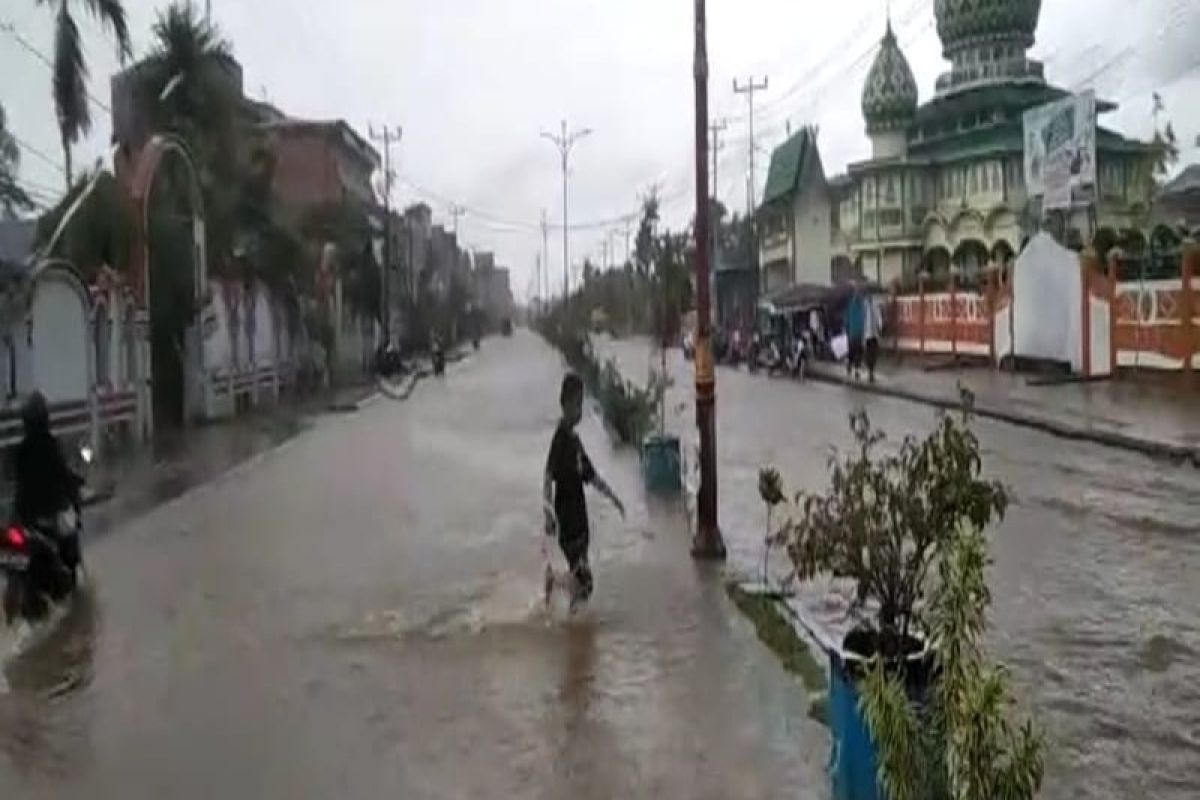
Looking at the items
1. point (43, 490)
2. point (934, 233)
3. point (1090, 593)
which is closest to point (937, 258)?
point (934, 233)

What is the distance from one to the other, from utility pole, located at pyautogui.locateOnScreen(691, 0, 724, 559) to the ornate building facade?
1717 inches

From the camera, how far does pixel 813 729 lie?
7.63 meters

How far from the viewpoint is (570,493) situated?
11164mm

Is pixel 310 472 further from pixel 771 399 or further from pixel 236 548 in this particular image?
pixel 771 399

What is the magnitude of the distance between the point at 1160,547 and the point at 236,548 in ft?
26.8

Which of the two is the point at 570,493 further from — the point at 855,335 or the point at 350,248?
the point at 350,248

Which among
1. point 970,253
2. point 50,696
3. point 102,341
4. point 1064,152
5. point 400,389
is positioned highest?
point 1064,152

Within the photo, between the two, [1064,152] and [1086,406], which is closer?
[1086,406]

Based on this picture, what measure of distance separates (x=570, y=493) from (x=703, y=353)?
266 cm

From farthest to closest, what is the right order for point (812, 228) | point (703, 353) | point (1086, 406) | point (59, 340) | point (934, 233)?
point (812, 228), point (934, 233), point (1086, 406), point (59, 340), point (703, 353)

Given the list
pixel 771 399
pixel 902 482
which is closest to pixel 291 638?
pixel 902 482

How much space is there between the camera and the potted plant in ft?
16.6

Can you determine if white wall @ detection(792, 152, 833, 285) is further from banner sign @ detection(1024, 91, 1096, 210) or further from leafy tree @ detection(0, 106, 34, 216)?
leafy tree @ detection(0, 106, 34, 216)

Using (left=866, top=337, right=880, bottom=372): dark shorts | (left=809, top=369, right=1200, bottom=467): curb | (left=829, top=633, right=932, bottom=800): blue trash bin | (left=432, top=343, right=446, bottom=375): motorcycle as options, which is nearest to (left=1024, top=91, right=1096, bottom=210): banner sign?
(left=866, top=337, right=880, bottom=372): dark shorts
